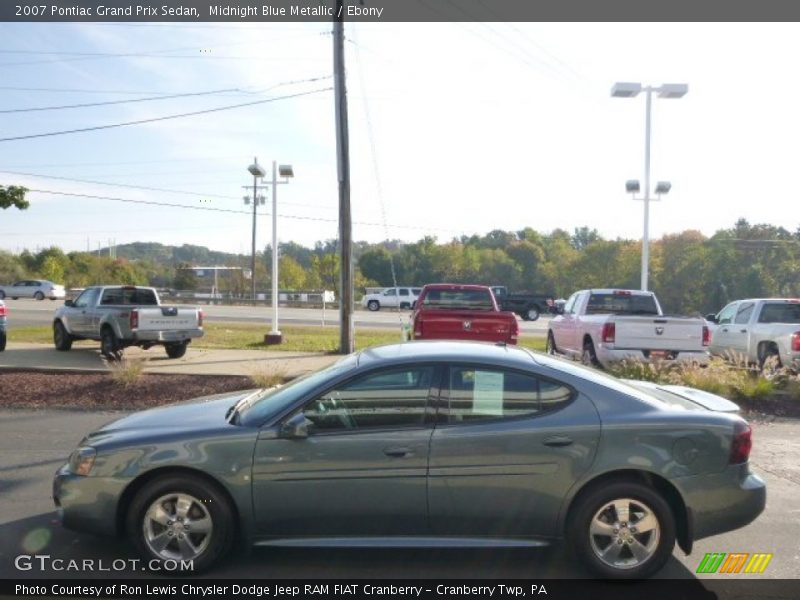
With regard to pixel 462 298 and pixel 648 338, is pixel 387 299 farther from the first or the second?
pixel 648 338

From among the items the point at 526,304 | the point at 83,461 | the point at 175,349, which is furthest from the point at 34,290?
the point at 83,461

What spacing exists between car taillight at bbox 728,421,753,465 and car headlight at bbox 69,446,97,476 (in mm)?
4044

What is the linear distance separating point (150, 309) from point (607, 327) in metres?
9.13

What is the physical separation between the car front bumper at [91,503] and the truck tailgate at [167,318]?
10638mm

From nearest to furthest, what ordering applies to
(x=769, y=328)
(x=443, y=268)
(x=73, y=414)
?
1. (x=73, y=414)
2. (x=769, y=328)
3. (x=443, y=268)

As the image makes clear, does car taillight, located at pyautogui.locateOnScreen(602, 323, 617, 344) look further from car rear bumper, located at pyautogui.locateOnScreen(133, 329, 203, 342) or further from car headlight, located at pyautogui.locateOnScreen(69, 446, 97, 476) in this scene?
car headlight, located at pyautogui.locateOnScreen(69, 446, 97, 476)

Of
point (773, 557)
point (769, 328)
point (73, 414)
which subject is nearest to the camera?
point (773, 557)

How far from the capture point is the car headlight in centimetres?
457

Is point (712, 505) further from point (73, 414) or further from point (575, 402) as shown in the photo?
point (73, 414)

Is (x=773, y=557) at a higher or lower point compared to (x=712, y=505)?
lower

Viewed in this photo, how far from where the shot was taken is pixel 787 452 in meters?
8.14

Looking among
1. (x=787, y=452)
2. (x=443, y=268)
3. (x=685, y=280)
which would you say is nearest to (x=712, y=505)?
(x=787, y=452)

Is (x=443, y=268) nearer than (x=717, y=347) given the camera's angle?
No

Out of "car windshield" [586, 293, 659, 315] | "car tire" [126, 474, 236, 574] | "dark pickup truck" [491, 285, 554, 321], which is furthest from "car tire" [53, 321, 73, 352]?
"dark pickup truck" [491, 285, 554, 321]
